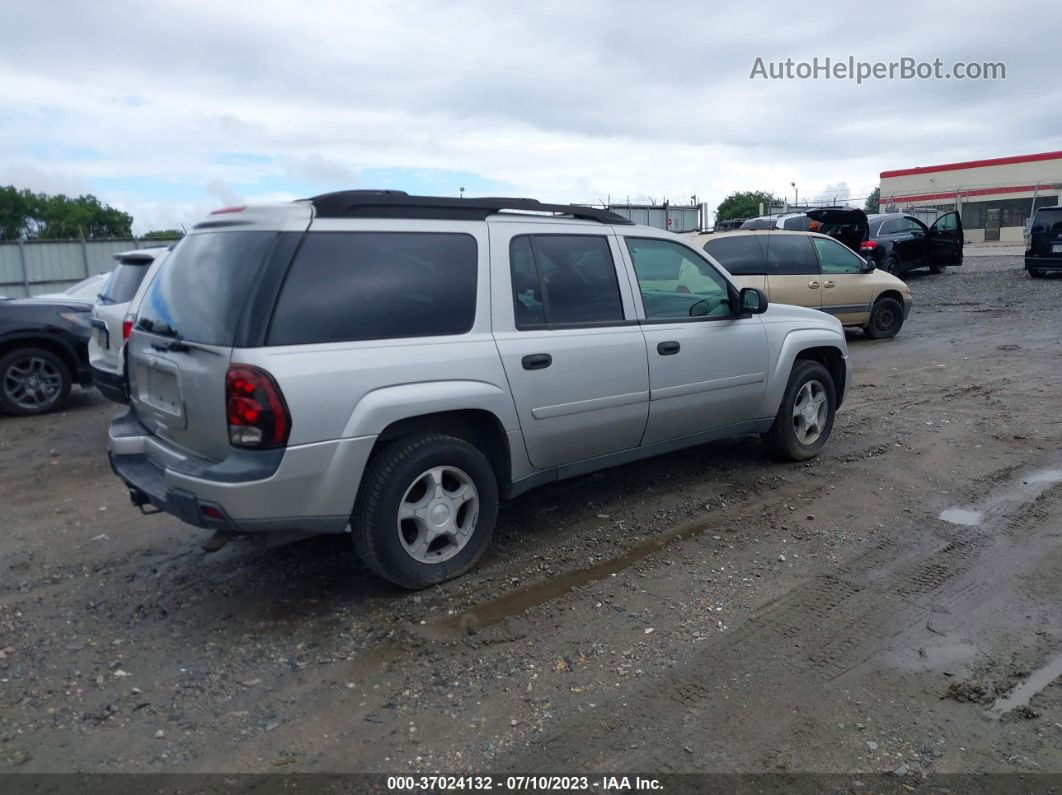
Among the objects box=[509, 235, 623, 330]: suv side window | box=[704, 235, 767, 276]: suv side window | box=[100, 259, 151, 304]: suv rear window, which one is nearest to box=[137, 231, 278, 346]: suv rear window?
box=[509, 235, 623, 330]: suv side window

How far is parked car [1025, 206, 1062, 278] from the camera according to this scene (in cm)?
2006

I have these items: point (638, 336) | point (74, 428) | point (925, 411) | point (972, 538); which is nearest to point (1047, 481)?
point (972, 538)

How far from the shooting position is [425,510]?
436 centimetres

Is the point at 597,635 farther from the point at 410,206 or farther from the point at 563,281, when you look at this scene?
the point at 410,206

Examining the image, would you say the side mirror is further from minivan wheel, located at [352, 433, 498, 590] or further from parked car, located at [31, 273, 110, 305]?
parked car, located at [31, 273, 110, 305]

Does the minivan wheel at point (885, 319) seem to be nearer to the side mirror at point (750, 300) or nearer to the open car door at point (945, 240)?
the side mirror at point (750, 300)

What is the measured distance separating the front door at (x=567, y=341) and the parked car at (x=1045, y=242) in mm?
18909

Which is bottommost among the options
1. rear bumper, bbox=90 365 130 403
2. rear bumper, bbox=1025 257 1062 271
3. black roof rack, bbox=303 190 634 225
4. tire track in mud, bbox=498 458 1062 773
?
tire track in mud, bbox=498 458 1062 773

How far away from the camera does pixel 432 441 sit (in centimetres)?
430

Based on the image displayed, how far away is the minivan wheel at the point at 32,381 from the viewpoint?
30.6ft

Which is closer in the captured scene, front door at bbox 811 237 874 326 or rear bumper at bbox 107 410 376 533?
rear bumper at bbox 107 410 376 533

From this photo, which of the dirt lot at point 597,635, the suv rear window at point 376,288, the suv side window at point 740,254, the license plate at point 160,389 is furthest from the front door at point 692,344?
the suv side window at point 740,254

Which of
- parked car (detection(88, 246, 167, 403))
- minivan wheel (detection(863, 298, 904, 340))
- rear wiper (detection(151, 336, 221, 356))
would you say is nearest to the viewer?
rear wiper (detection(151, 336, 221, 356))

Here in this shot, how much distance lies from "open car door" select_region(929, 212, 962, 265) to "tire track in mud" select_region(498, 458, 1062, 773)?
1864 cm
